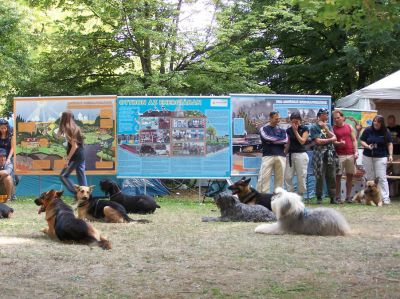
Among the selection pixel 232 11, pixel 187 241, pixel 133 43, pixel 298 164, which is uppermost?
pixel 232 11

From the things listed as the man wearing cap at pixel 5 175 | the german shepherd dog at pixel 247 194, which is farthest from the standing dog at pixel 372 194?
the man wearing cap at pixel 5 175

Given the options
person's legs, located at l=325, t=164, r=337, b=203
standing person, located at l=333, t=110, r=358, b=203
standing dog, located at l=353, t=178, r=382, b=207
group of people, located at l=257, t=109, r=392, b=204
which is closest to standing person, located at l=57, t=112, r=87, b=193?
group of people, located at l=257, t=109, r=392, b=204

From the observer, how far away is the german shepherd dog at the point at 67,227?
22.7 ft

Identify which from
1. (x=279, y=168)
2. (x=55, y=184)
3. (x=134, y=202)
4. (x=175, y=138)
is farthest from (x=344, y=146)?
(x=55, y=184)

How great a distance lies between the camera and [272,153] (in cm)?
1211

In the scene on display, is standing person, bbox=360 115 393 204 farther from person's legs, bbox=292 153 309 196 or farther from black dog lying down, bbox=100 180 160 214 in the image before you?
black dog lying down, bbox=100 180 160 214

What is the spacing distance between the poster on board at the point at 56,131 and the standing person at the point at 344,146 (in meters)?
4.84

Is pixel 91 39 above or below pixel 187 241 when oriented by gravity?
above

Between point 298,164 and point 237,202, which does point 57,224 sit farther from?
point 298,164

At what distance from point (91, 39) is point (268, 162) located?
23.1 feet

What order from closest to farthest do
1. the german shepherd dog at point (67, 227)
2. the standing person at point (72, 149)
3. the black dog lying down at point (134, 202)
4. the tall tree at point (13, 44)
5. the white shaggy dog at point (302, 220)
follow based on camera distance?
the german shepherd dog at point (67, 227), the white shaggy dog at point (302, 220), the black dog lying down at point (134, 202), the standing person at point (72, 149), the tall tree at point (13, 44)

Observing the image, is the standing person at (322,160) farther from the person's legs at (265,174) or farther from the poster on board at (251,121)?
the person's legs at (265,174)

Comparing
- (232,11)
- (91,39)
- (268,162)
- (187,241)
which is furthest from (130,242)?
(232,11)

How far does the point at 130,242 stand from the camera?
24.1 feet
